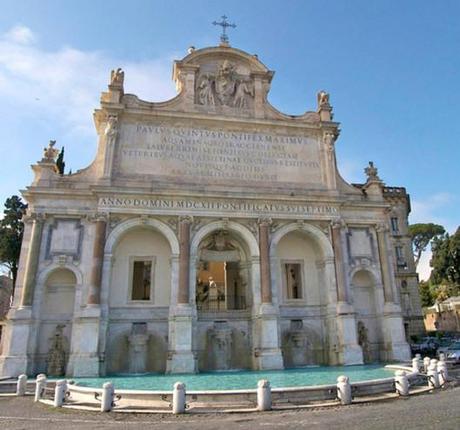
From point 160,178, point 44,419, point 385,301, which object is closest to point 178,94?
point 160,178

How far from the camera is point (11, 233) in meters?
34.1

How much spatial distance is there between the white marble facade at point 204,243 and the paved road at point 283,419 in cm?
913

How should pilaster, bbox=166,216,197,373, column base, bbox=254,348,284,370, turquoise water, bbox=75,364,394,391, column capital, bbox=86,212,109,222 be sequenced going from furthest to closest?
column capital, bbox=86,212,109,222 → column base, bbox=254,348,284,370 → pilaster, bbox=166,216,197,373 → turquoise water, bbox=75,364,394,391

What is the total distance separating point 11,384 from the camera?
16.1 metres

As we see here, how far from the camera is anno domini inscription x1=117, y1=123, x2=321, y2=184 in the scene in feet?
78.8

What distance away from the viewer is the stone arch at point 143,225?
71.8ft

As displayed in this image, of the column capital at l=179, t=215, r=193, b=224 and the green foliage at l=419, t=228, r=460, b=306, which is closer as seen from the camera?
the column capital at l=179, t=215, r=193, b=224

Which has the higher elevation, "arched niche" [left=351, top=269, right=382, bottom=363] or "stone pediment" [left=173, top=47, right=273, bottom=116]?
"stone pediment" [left=173, top=47, right=273, bottom=116]

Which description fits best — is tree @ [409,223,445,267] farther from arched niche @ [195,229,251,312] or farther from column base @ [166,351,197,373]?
column base @ [166,351,197,373]

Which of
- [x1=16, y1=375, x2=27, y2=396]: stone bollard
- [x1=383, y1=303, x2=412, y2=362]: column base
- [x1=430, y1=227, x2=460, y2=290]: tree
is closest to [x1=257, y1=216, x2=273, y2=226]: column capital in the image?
[x1=383, y1=303, x2=412, y2=362]: column base

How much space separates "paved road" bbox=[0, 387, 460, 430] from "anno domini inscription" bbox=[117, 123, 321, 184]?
15.0 m

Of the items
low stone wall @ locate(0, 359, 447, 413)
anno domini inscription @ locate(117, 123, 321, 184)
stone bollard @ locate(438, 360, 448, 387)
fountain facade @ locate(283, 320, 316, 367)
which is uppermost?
anno domini inscription @ locate(117, 123, 321, 184)

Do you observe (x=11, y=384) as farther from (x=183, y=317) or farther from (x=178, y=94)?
(x=178, y=94)

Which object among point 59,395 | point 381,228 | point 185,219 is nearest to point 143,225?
point 185,219
